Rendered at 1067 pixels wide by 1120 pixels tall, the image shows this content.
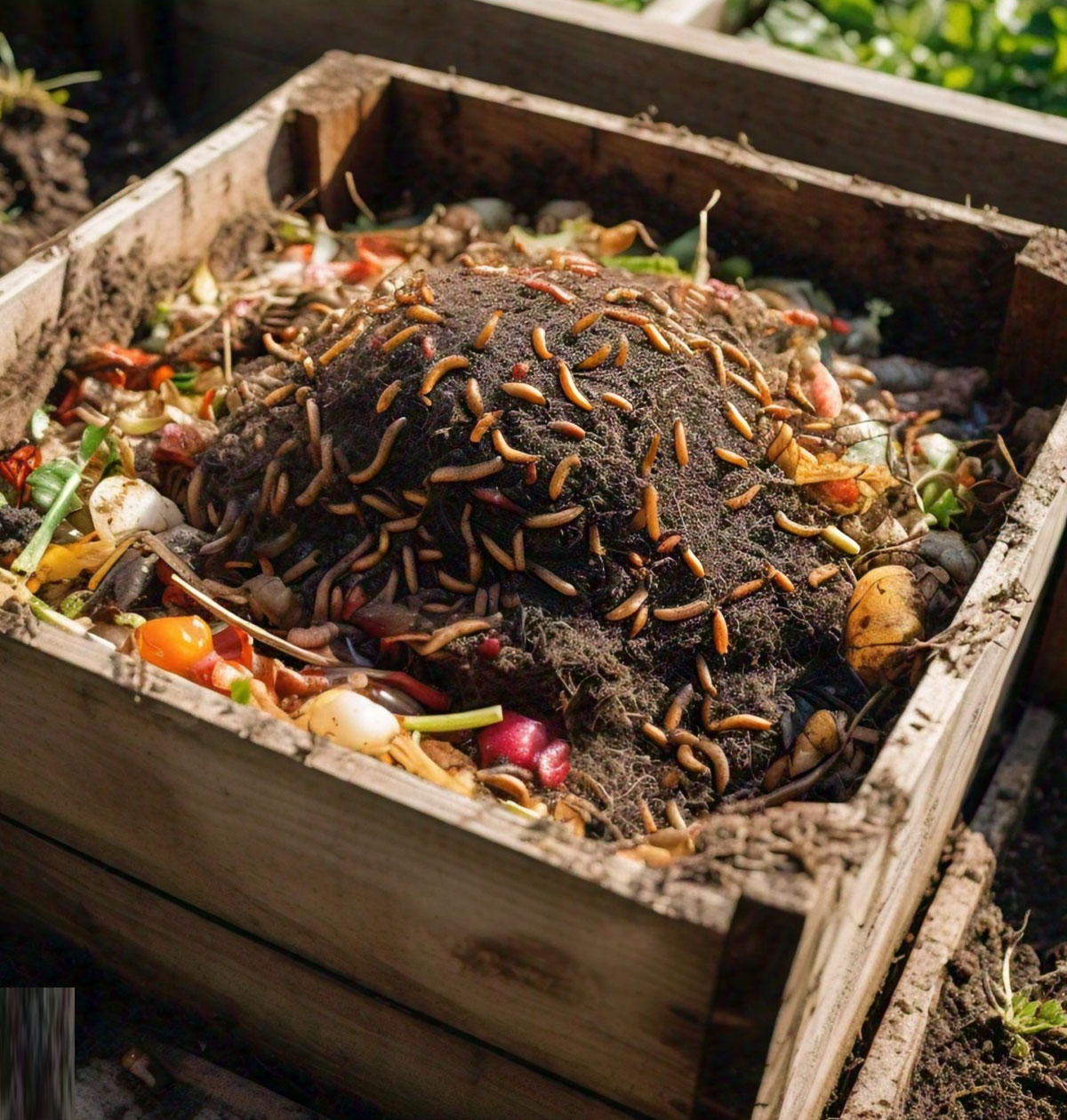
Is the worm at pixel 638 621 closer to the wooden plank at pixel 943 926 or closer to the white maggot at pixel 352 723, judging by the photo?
the white maggot at pixel 352 723

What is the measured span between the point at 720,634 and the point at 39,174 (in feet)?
8.95

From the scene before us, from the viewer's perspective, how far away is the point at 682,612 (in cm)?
208

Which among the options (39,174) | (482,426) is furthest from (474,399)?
(39,174)

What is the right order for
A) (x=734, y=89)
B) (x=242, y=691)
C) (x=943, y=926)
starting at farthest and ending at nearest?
1. (x=734, y=89)
2. (x=943, y=926)
3. (x=242, y=691)

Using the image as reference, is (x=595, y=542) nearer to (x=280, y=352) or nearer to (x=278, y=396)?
(x=278, y=396)

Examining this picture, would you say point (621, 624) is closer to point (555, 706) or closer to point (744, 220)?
point (555, 706)

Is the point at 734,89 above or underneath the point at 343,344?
above

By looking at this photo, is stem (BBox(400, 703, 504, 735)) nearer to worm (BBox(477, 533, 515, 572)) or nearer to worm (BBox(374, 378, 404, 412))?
worm (BBox(477, 533, 515, 572))

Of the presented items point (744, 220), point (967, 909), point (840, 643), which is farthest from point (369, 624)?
point (744, 220)

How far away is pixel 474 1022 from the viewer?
186 cm

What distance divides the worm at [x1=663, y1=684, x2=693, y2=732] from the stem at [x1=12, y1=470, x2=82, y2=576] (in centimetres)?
111

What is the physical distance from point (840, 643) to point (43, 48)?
11.5 feet

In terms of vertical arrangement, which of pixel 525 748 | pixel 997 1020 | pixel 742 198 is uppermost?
pixel 742 198

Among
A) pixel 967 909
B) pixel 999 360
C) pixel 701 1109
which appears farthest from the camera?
pixel 999 360
